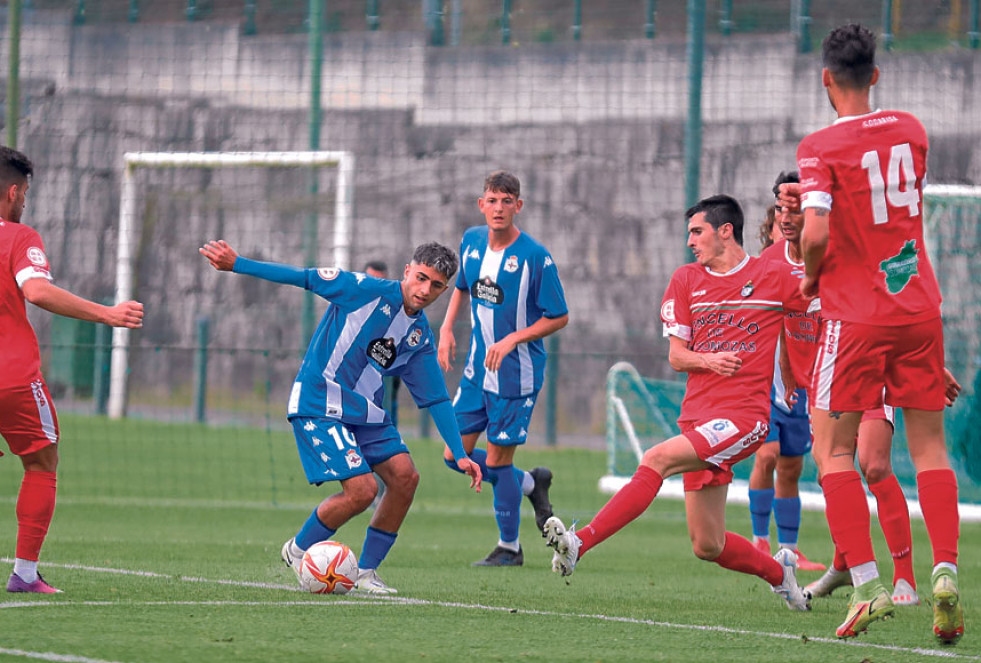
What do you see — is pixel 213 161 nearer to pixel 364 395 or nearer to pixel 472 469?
pixel 364 395

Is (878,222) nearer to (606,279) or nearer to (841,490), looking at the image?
(841,490)

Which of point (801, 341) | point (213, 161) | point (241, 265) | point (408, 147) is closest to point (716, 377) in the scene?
point (801, 341)

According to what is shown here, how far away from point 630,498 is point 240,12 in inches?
492

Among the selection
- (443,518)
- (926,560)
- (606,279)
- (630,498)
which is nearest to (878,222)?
(630,498)

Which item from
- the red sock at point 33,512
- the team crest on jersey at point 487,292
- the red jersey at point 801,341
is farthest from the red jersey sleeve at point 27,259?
the red jersey at point 801,341

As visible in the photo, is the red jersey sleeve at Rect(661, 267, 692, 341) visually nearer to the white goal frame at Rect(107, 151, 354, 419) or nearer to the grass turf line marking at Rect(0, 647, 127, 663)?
the grass turf line marking at Rect(0, 647, 127, 663)

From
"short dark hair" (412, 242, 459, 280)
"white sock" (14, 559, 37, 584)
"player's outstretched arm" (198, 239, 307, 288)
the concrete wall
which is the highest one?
the concrete wall

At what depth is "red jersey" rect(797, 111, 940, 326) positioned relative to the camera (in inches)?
218

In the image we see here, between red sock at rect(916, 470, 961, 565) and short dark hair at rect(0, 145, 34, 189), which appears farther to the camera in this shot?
short dark hair at rect(0, 145, 34, 189)

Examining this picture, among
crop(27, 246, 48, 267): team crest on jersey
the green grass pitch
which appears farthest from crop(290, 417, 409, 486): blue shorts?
crop(27, 246, 48, 267): team crest on jersey

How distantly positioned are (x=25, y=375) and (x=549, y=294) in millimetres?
3587

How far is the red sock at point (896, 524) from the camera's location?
6.57 metres

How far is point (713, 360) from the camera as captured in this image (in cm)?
643

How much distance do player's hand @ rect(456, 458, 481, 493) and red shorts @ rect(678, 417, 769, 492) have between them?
91 cm
